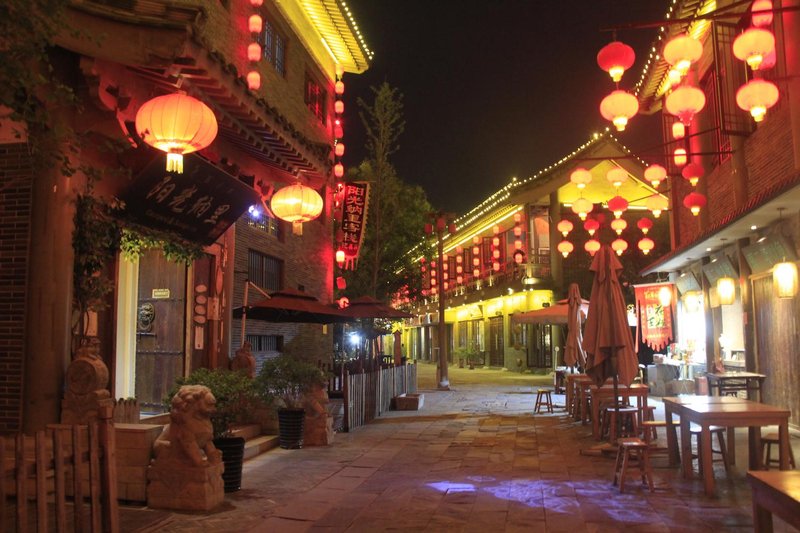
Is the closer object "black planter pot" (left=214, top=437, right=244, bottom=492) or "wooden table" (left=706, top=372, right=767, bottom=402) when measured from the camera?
"black planter pot" (left=214, top=437, right=244, bottom=492)

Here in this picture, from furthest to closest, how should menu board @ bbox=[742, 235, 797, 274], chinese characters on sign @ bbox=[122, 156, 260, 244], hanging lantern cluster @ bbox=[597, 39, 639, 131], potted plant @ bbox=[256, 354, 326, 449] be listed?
menu board @ bbox=[742, 235, 797, 274]
hanging lantern cluster @ bbox=[597, 39, 639, 131]
potted plant @ bbox=[256, 354, 326, 449]
chinese characters on sign @ bbox=[122, 156, 260, 244]

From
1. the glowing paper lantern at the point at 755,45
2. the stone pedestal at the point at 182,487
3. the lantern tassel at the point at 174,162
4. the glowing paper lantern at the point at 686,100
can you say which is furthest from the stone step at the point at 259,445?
the glowing paper lantern at the point at 755,45

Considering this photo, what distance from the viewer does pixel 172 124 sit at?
6.70 metres

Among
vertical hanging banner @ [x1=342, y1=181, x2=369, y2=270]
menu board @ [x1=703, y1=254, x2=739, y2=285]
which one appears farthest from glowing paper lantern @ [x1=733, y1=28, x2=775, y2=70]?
vertical hanging banner @ [x1=342, y1=181, x2=369, y2=270]

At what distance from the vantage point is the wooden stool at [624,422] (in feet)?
30.7

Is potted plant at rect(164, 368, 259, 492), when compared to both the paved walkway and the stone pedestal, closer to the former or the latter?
the paved walkway

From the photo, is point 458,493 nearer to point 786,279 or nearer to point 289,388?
point 289,388

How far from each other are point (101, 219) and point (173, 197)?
3.64ft

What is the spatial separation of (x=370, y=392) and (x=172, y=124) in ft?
27.0

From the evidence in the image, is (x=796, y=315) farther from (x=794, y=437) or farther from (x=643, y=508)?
(x=643, y=508)

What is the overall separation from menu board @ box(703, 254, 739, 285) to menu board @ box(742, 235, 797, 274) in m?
1.04

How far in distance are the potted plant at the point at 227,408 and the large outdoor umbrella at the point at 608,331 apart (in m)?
4.76

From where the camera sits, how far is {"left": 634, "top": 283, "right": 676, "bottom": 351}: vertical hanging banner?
1911 cm

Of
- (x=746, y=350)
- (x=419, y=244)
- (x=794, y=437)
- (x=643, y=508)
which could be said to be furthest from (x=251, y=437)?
(x=419, y=244)
